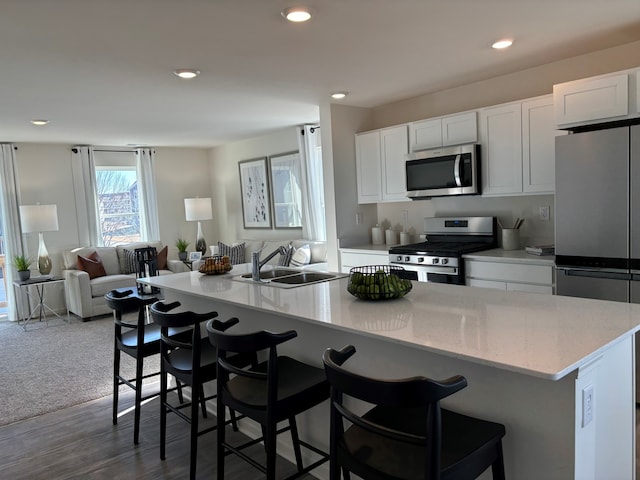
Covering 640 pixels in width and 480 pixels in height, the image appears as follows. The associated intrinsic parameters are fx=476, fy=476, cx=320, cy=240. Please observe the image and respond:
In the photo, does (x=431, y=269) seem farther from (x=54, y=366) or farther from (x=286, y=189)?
(x=54, y=366)

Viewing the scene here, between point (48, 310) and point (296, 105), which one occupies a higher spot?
point (296, 105)

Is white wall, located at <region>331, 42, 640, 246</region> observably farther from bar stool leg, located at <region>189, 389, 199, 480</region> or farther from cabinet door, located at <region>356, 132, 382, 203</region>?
bar stool leg, located at <region>189, 389, 199, 480</region>

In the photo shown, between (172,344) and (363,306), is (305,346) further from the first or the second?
(172,344)

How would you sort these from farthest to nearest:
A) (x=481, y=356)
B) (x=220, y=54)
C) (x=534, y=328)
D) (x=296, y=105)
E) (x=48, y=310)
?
(x=48, y=310) → (x=296, y=105) → (x=220, y=54) → (x=534, y=328) → (x=481, y=356)

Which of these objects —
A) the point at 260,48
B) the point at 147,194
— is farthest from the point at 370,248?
the point at 147,194

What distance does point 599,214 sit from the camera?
→ 10.0 ft

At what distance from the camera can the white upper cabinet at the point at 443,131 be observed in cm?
416

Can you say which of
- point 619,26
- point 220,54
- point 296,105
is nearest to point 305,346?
point 220,54

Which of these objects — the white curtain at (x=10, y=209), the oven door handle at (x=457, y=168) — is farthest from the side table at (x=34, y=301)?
the oven door handle at (x=457, y=168)

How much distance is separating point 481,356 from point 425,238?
3562 mm

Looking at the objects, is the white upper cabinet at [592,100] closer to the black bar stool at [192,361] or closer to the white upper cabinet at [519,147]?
the white upper cabinet at [519,147]

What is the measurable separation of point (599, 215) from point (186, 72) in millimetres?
2996

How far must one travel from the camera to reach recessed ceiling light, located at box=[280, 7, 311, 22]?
2447mm

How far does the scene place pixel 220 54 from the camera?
314cm
